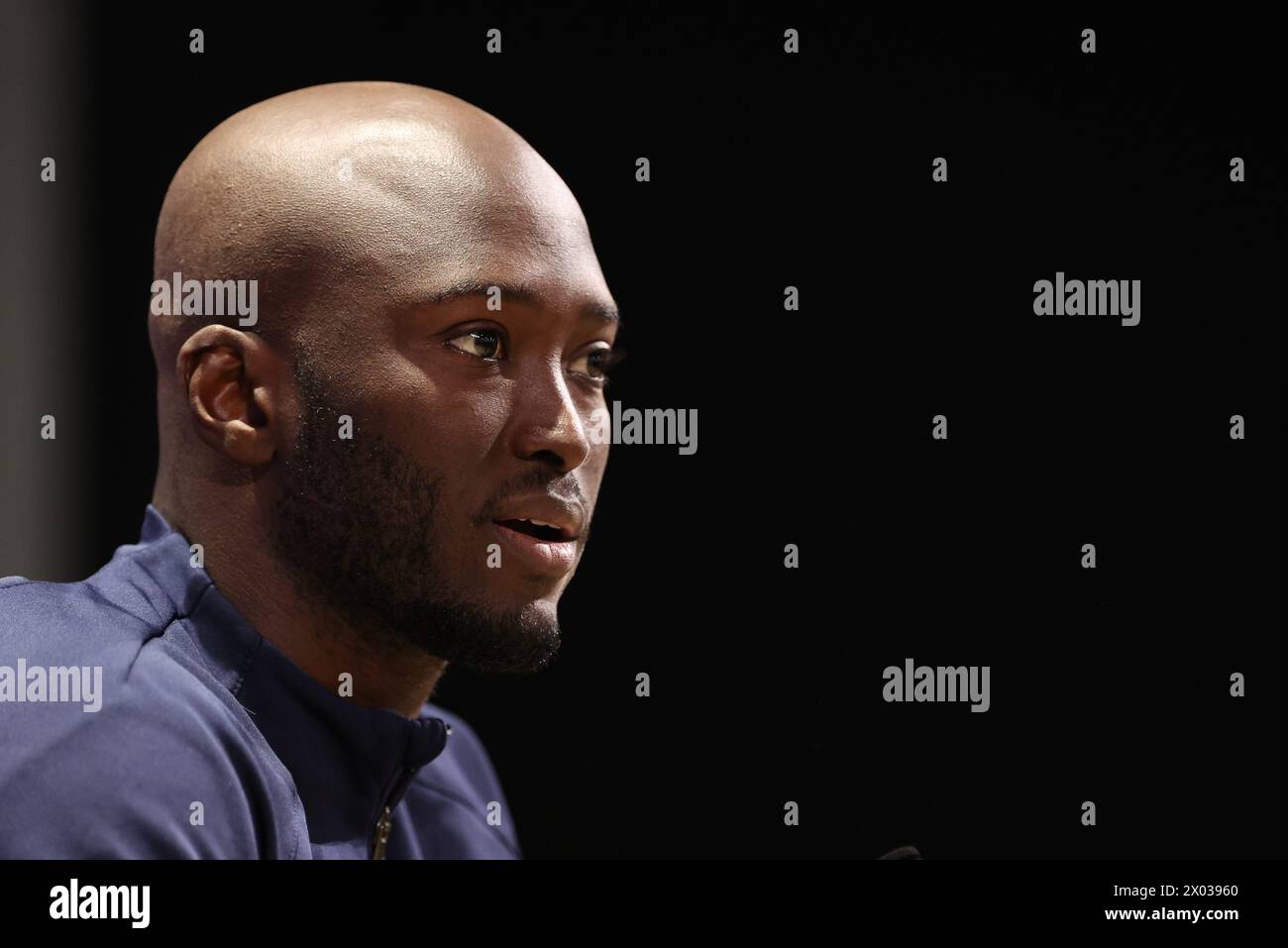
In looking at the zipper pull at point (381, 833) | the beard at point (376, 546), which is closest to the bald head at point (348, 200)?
the beard at point (376, 546)

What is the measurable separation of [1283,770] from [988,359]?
26.3 inches

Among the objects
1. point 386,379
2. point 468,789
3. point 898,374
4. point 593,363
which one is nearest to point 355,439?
point 386,379

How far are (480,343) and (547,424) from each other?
0.10 m

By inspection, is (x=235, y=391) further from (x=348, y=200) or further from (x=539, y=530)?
(x=539, y=530)

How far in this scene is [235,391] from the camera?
1429 mm

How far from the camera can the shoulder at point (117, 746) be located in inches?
44.9

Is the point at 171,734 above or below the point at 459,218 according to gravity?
below

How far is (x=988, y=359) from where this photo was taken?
6.34ft

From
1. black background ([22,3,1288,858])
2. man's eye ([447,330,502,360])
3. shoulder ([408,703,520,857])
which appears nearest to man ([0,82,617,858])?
man's eye ([447,330,502,360])

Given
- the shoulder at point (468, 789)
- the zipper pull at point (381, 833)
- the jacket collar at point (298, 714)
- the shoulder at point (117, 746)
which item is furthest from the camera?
the shoulder at point (468, 789)

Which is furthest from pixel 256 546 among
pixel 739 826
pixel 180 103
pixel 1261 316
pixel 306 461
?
pixel 1261 316

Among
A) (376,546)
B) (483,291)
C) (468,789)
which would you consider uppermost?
(483,291)

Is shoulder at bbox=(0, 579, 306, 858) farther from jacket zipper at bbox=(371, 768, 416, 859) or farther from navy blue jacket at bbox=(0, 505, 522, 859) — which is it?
jacket zipper at bbox=(371, 768, 416, 859)

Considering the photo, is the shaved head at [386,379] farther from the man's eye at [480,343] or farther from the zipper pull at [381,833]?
the zipper pull at [381,833]
